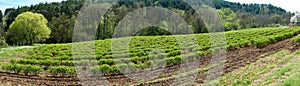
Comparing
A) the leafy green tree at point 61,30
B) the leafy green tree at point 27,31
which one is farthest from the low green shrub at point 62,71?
the leafy green tree at point 61,30

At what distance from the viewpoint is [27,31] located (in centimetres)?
7469

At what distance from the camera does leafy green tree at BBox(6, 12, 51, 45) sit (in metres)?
74.6

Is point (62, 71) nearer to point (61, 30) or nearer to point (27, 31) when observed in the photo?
point (27, 31)

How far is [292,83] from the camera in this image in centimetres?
1152

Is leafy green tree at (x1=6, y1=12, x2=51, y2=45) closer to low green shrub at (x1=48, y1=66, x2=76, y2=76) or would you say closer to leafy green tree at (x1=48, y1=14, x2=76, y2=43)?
leafy green tree at (x1=48, y1=14, x2=76, y2=43)

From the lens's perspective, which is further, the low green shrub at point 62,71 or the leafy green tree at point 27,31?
the leafy green tree at point 27,31

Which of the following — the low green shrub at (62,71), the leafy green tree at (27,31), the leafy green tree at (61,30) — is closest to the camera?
the low green shrub at (62,71)

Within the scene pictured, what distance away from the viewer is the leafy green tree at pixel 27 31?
74.6 m

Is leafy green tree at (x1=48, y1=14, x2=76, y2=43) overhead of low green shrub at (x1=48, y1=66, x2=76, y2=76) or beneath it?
overhead

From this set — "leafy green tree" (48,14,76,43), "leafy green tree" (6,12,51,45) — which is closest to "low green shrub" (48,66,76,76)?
"leafy green tree" (6,12,51,45)

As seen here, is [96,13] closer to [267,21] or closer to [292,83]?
[292,83]

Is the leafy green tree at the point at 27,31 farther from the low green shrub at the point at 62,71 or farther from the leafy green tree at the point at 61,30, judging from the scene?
the low green shrub at the point at 62,71

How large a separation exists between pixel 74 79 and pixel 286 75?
13812mm

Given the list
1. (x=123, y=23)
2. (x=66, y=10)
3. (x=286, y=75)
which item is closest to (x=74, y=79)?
(x=286, y=75)
